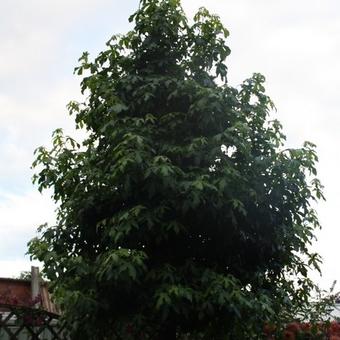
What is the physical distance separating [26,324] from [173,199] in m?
2.56

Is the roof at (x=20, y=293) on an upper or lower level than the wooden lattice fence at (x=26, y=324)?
upper

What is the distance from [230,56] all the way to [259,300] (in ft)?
9.56

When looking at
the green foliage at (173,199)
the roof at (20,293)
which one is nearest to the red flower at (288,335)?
the green foliage at (173,199)

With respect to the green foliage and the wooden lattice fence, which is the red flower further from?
the wooden lattice fence

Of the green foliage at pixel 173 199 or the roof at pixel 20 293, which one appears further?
the roof at pixel 20 293

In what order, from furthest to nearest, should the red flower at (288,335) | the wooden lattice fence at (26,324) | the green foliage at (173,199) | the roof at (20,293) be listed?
Answer: the red flower at (288,335) < the roof at (20,293) < the wooden lattice fence at (26,324) < the green foliage at (173,199)

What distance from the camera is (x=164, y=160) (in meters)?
5.86

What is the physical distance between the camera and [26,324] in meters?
7.18

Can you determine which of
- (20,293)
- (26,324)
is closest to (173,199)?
(26,324)

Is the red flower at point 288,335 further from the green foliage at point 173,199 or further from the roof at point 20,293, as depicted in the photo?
the roof at point 20,293

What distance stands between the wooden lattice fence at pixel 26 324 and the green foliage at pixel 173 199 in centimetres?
82

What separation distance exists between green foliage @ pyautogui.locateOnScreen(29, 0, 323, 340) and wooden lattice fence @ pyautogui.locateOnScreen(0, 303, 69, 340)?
0.82 metres

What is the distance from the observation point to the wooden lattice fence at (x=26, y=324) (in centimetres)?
707

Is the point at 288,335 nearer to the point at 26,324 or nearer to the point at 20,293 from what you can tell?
Result: the point at 26,324
